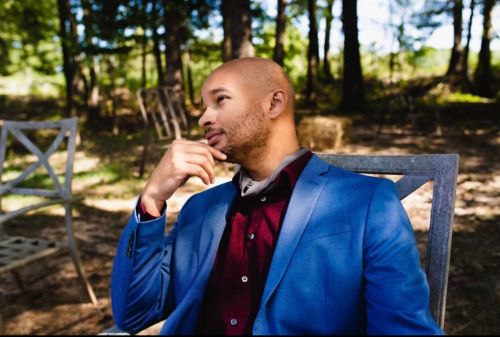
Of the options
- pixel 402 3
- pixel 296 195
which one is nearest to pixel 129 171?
pixel 296 195

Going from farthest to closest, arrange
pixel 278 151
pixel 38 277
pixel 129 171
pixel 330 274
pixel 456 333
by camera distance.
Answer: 1. pixel 129 171
2. pixel 38 277
3. pixel 456 333
4. pixel 278 151
5. pixel 330 274

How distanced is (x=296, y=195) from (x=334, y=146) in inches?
324

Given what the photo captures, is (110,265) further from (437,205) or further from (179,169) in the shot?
(437,205)

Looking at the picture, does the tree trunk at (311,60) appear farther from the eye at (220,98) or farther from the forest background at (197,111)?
the eye at (220,98)

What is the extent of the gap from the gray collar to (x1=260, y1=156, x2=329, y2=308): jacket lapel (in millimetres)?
93

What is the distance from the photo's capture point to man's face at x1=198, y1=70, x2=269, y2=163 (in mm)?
1534

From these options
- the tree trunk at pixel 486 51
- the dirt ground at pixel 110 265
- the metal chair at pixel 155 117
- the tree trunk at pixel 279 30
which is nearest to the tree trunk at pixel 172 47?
the tree trunk at pixel 279 30

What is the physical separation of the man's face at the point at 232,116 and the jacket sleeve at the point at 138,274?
0.35 metres

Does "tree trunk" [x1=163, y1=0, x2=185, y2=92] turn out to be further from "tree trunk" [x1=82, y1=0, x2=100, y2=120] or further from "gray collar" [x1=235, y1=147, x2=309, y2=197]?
"gray collar" [x1=235, y1=147, x2=309, y2=197]

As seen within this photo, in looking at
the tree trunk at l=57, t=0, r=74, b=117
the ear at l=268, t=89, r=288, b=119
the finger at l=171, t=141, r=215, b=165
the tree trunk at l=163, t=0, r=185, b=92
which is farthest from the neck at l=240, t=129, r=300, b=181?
the tree trunk at l=57, t=0, r=74, b=117

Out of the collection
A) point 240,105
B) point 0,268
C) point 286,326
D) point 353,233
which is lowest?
point 0,268

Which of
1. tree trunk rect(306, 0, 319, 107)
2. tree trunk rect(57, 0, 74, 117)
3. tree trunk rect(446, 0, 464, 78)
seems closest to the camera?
tree trunk rect(57, 0, 74, 117)

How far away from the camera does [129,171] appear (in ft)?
28.1

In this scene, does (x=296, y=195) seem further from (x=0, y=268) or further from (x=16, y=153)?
(x=16, y=153)
